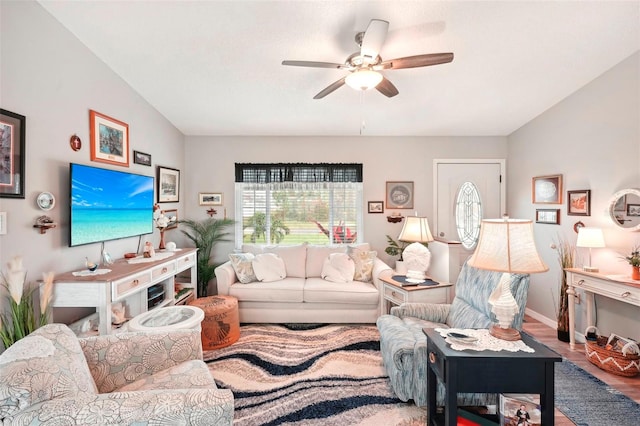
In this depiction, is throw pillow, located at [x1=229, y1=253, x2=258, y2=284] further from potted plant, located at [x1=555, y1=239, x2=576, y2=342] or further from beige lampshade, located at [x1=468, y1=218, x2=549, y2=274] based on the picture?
potted plant, located at [x1=555, y1=239, x2=576, y2=342]

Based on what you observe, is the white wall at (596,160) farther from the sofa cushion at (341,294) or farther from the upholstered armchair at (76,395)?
the upholstered armchair at (76,395)

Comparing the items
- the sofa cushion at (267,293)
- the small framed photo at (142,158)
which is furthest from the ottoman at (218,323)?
the small framed photo at (142,158)

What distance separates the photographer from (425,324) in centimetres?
243

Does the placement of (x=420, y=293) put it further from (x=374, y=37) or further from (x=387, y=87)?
(x=374, y=37)


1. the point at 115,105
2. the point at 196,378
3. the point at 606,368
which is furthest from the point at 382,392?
the point at 115,105

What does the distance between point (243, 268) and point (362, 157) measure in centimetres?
226

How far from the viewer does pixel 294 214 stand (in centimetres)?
447

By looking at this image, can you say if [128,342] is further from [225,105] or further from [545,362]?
[225,105]

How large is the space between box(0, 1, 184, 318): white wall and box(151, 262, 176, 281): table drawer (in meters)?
0.50

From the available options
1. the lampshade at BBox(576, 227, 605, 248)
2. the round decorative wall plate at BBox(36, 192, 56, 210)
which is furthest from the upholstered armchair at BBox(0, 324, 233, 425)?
the lampshade at BBox(576, 227, 605, 248)

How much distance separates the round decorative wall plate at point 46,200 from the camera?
84.7 inches

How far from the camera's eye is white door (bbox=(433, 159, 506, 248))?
441 cm

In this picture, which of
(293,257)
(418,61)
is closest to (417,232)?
(293,257)

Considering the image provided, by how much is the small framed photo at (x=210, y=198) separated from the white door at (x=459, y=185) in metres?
3.13
